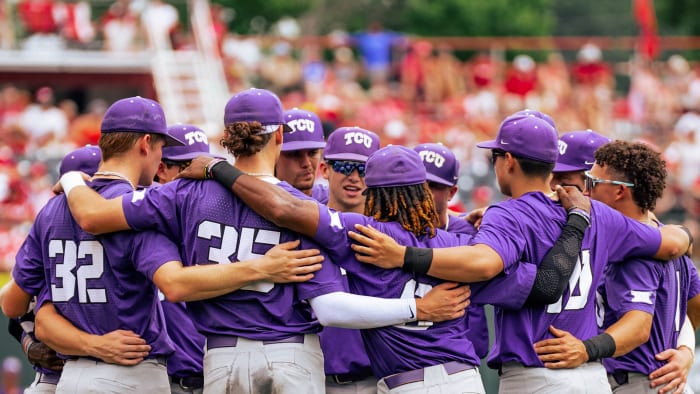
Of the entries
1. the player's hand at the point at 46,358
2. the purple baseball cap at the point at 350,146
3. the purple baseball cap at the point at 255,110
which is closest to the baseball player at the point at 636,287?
the purple baseball cap at the point at 350,146

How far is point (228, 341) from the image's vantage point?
5.64m

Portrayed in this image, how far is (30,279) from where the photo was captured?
6.23m

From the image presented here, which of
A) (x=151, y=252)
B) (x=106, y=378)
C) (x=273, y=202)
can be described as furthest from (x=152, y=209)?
(x=106, y=378)

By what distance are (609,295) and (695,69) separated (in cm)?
1871

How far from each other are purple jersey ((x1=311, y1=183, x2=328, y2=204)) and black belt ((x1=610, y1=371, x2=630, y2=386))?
2310mm

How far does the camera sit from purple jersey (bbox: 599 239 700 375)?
20.9 ft

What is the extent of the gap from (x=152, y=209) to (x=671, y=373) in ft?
10.6

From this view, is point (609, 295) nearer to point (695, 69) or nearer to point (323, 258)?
point (323, 258)

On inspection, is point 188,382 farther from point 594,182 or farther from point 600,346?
point 594,182

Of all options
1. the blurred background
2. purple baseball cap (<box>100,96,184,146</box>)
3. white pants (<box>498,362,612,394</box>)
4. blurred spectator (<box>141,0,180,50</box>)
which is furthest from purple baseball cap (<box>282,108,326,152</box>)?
blurred spectator (<box>141,0,180,50</box>)

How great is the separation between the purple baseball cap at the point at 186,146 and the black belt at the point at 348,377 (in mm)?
1792

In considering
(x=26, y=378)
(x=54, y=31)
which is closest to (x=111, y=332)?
(x=26, y=378)

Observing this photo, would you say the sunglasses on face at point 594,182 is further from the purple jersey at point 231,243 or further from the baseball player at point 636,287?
the purple jersey at point 231,243

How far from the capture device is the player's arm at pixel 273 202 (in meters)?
5.51
